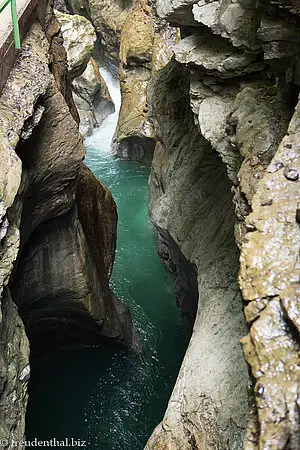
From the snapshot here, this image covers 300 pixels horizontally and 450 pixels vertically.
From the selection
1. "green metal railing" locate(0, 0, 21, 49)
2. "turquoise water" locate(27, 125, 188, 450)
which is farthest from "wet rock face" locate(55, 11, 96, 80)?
"green metal railing" locate(0, 0, 21, 49)

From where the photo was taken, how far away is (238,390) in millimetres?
4352

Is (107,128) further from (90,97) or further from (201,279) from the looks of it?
(201,279)

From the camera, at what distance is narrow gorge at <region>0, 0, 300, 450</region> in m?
3.15

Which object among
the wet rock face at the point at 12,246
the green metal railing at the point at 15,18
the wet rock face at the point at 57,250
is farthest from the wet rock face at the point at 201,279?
the green metal railing at the point at 15,18

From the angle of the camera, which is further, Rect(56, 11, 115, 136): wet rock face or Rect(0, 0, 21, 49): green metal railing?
Rect(56, 11, 115, 136): wet rock face

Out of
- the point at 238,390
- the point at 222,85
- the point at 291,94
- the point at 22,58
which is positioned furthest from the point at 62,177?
the point at 238,390

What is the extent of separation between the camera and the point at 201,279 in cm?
627

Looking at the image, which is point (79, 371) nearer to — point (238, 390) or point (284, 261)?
point (238, 390)

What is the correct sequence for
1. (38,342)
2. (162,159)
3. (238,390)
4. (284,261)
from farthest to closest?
(162,159) < (38,342) < (238,390) < (284,261)

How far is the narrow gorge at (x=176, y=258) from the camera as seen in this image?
315cm

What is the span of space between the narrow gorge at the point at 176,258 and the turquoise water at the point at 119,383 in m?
0.03

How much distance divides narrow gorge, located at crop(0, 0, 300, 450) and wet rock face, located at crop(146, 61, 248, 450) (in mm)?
24

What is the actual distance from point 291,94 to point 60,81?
4.48 metres

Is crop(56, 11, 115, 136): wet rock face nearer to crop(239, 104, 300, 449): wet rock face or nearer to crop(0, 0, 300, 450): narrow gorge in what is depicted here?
crop(0, 0, 300, 450): narrow gorge
